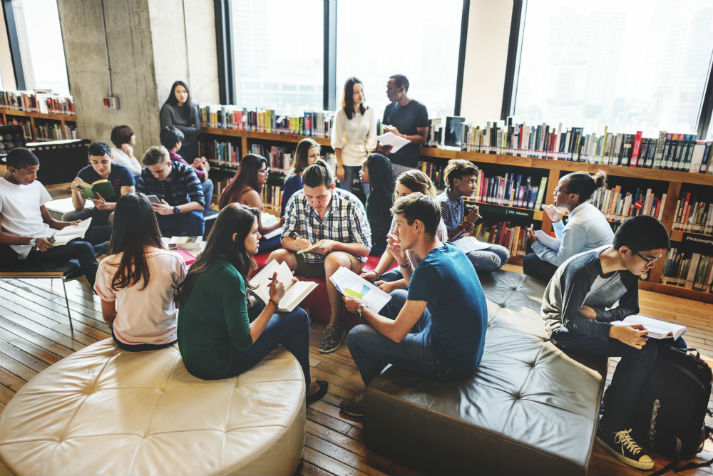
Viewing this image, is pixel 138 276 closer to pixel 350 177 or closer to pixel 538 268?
pixel 538 268

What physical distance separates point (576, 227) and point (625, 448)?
1.35 m

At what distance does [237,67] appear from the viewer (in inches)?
263

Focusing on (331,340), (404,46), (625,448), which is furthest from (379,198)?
(404,46)

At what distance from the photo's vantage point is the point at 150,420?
1.69m

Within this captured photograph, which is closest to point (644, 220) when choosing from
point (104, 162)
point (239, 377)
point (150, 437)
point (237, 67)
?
point (239, 377)

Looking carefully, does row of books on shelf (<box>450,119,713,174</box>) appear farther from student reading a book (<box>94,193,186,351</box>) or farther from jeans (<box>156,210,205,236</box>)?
student reading a book (<box>94,193,186,351</box>)

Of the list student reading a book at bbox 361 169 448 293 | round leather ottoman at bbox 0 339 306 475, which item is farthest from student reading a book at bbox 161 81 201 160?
round leather ottoman at bbox 0 339 306 475

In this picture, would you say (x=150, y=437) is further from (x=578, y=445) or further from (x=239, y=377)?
(x=578, y=445)

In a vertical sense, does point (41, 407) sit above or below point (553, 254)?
below

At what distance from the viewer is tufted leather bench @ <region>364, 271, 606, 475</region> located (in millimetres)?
1681

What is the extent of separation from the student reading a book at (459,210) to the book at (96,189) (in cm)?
274

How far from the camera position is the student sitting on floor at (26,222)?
121 inches

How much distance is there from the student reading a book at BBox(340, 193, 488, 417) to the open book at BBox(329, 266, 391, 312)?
0.12 metres

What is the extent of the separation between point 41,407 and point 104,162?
266cm
